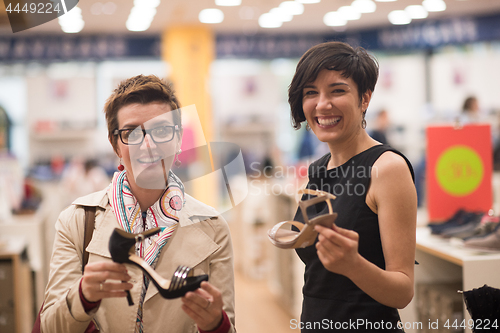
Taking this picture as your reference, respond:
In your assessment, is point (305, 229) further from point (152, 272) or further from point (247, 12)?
point (247, 12)

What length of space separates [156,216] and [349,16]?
707 cm

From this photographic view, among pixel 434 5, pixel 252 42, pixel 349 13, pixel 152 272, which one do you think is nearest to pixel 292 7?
pixel 349 13

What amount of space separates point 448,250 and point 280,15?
19.7ft

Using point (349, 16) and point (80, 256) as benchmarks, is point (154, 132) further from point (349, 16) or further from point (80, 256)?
point (349, 16)

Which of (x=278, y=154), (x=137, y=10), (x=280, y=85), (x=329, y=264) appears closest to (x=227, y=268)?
(x=329, y=264)

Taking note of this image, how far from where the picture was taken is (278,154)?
21.8ft

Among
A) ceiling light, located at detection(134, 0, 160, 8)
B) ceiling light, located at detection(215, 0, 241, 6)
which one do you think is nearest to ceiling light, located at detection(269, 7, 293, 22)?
ceiling light, located at detection(215, 0, 241, 6)

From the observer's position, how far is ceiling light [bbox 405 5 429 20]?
6.95m

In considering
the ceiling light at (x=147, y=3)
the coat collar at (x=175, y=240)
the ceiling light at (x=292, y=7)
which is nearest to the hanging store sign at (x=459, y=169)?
the coat collar at (x=175, y=240)

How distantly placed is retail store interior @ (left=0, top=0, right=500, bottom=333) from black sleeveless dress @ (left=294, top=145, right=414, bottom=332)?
2.65 m

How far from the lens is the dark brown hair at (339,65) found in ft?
3.97

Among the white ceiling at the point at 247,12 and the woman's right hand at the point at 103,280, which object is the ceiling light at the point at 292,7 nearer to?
the white ceiling at the point at 247,12

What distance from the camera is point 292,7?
6.85 metres

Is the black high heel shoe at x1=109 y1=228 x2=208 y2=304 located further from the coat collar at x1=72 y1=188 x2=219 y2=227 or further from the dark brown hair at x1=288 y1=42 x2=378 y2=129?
the dark brown hair at x1=288 y1=42 x2=378 y2=129
